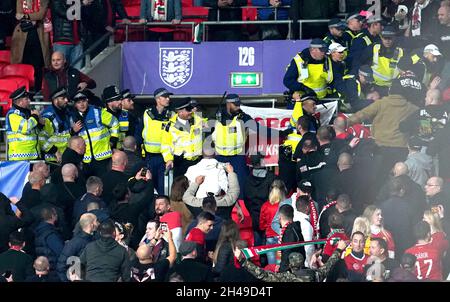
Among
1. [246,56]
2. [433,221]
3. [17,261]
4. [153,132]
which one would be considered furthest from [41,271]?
[246,56]

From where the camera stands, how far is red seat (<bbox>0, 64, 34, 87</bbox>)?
94.1 feet

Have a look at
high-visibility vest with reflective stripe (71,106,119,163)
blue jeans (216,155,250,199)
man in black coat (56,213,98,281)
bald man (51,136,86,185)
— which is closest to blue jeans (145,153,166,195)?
high-visibility vest with reflective stripe (71,106,119,163)

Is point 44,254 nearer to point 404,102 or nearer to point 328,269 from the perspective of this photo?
point 328,269

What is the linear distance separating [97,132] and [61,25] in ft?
10.6

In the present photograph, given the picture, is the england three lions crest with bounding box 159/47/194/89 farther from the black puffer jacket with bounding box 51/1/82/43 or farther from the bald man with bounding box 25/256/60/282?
the bald man with bounding box 25/256/60/282

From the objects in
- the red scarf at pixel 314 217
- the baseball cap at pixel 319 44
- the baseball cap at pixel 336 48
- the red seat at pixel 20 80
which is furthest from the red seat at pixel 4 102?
the red scarf at pixel 314 217

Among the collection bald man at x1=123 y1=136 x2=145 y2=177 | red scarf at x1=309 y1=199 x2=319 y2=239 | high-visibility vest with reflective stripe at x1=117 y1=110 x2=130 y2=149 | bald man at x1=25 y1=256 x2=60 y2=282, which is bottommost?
bald man at x1=25 y1=256 x2=60 y2=282

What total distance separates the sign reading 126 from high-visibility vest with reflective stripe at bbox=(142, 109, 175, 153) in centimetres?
274

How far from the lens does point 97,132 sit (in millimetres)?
26141

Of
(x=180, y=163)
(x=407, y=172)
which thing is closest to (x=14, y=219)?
(x=180, y=163)

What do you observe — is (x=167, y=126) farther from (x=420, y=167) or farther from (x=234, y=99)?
(x=420, y=167)

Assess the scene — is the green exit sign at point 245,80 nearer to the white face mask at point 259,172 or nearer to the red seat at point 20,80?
the red seat at point 20,80

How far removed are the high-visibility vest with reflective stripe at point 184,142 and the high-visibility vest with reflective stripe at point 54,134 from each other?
1380 mm
